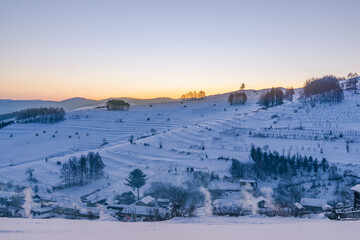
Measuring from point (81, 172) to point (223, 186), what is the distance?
1012 cm

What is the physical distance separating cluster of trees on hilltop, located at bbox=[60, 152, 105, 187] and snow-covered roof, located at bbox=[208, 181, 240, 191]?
8.07 meters

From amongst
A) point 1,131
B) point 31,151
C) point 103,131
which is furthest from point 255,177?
point 1,131

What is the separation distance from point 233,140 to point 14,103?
200 meters

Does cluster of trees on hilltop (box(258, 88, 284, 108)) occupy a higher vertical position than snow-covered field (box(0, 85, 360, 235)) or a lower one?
higher

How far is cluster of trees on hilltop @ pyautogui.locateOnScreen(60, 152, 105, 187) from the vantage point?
16672 millimetres

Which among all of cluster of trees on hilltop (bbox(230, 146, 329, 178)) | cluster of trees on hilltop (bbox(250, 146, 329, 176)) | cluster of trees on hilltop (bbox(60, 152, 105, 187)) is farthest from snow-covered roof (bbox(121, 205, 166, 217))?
cluster of trees on hilltop (bbox(250, 146, 329, 176))

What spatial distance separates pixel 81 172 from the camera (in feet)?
56.7

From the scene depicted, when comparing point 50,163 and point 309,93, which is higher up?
point 309,93

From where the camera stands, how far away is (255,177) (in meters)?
16.4

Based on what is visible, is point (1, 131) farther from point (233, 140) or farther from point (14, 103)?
point (14, 103)

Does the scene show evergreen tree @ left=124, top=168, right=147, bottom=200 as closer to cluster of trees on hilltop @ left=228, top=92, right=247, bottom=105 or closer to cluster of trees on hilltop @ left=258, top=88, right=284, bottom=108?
cluster of trees on hilltop @ left=258, top=88, right=284, bottom=108

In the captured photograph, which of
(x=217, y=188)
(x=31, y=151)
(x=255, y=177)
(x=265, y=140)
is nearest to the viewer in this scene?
(x=217, y=188)

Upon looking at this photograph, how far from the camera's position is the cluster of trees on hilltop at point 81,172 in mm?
16672

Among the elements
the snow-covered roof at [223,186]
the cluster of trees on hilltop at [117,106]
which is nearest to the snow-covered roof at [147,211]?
the snow-covered roof at [223,186]
